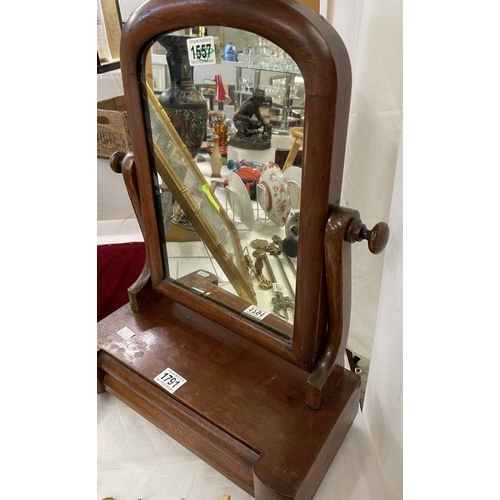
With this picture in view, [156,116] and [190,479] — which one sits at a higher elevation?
[156,116]

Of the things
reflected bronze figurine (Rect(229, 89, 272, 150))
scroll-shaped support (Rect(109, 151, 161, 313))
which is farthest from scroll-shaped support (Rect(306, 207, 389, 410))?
scroll-shaped support (Rect(109, 151, 161, 313))

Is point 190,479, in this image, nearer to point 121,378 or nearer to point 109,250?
point 121,378

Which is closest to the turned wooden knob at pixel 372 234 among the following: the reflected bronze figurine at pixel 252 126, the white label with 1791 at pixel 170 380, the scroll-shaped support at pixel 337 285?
→ the scroll-shaped support at pixel 337 285

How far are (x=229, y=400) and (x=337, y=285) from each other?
0.22m

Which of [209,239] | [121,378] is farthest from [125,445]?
[209,239]

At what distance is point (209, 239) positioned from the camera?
617mm

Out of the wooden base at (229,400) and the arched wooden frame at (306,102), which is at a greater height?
the arched wooden frame at (306,102)

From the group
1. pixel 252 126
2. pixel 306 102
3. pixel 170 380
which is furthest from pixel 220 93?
pixel 170 380

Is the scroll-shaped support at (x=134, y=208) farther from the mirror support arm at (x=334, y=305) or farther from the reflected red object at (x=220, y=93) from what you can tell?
the mirror support arm at (x=334, y=305)

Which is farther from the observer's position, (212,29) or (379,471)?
(379,471)

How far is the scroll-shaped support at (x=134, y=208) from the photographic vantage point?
609mm

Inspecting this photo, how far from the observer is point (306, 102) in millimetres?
387

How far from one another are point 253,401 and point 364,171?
0.35 meters

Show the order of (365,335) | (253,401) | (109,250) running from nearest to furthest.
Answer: (253,401) < (365,335) < (109,250)
